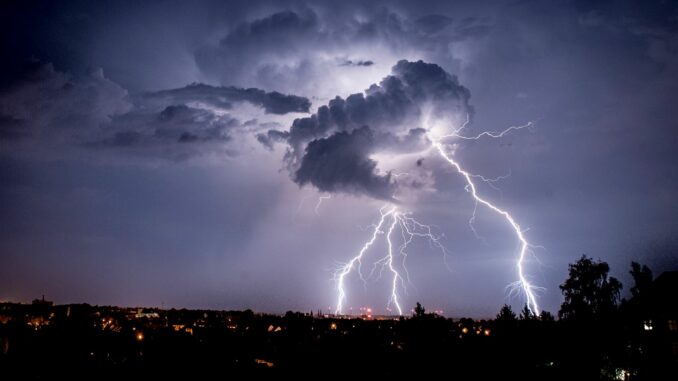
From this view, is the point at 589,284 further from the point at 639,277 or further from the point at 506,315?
the point at 506,315

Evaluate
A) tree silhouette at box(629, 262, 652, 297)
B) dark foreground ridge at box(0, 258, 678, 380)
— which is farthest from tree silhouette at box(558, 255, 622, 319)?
dark foreground ridge at box(0, 258, 678, 380)

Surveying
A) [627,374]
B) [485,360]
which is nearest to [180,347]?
[485,360]

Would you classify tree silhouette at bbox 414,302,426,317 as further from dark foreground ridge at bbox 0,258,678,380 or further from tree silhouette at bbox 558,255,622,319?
tree silhouette at bbox 558,255,622,319

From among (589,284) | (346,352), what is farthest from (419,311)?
(589,284)

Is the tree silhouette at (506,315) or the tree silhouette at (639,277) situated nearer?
the tree silhouette at (506,315)

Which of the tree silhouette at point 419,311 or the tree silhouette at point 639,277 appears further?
the tree silhouette at point 639,277

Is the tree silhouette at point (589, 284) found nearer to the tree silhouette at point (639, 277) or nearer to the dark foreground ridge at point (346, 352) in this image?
the tree silhouette at point (639, 277)

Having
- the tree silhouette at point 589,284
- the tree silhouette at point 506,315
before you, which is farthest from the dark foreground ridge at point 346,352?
the tree silhouette at point 589,284

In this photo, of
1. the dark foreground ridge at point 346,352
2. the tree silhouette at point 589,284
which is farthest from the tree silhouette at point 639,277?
the dark foreground ridge at point 346,352

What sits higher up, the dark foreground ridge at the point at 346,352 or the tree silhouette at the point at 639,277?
the tree silhouette at the point at 639,277
